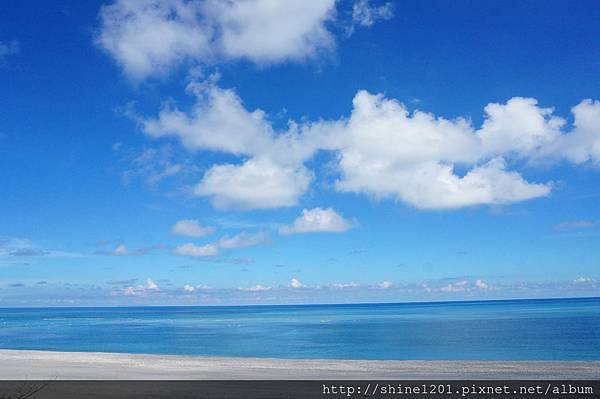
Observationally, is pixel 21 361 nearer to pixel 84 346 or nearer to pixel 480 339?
pixel 84 346

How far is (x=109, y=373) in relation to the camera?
116ft

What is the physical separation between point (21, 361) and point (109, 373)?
48.7ft

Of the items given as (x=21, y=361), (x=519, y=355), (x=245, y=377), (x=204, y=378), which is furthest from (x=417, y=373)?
(x=21, y=361)

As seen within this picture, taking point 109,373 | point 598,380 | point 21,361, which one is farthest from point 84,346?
point 598,380

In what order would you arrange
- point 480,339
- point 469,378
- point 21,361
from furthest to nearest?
point 480,339 < point 21,361 < point 469,378

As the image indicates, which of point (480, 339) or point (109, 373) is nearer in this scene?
point (109, 373)

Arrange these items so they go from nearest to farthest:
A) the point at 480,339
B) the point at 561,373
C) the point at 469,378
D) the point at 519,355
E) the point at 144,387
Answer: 1. the point at 144,387
2. the point at 469,378
3. the point at 561,373
4. the point at 519,355
5. the point at 480,339

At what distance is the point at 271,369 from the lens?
38656 mm

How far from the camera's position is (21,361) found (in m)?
44.9

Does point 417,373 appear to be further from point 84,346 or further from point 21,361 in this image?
point 84,346

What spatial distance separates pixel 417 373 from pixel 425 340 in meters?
38.6

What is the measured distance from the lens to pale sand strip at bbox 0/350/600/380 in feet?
109

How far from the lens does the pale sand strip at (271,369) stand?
33188 millimetres

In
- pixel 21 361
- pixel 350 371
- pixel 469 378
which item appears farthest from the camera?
pixel 21 361
